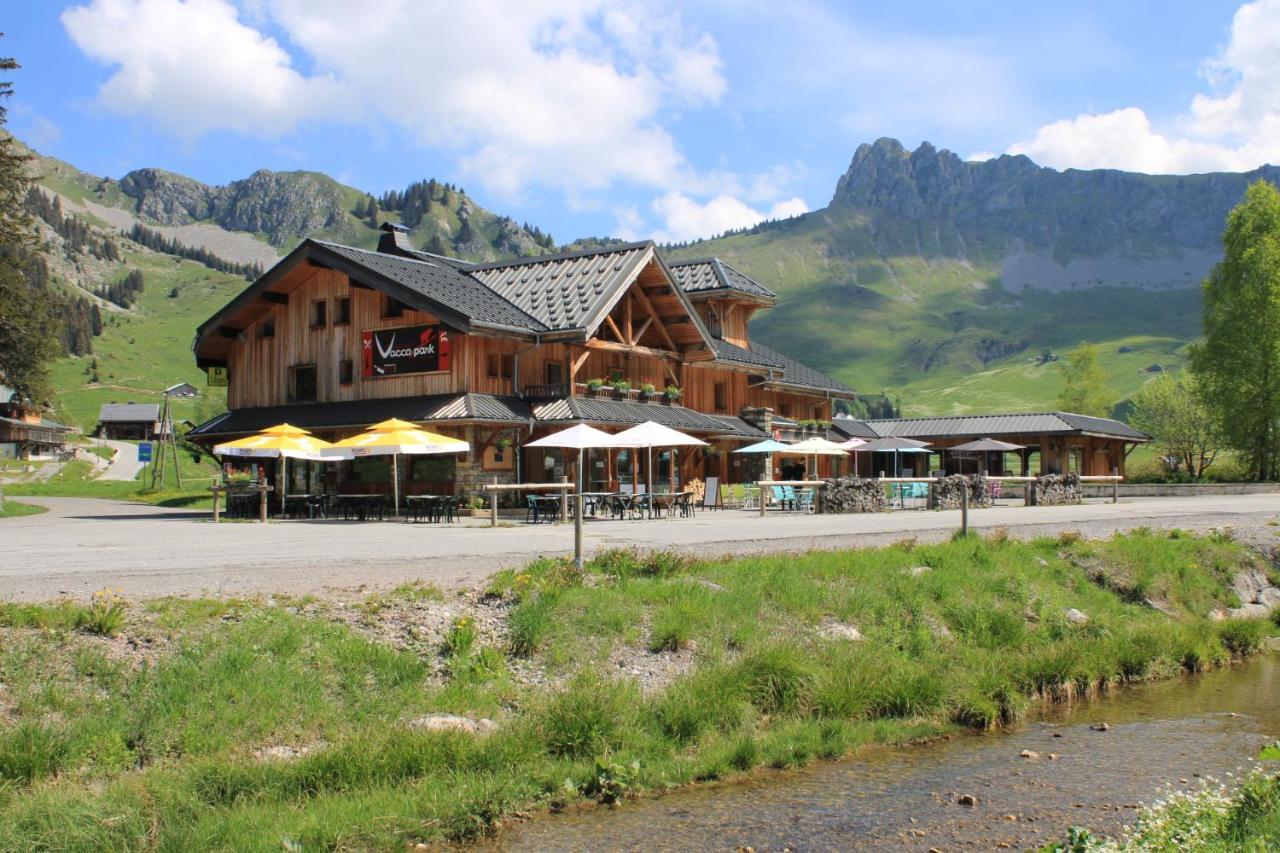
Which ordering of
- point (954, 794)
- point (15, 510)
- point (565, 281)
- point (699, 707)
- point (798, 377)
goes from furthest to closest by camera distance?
point (798, 377), point (565, 281), point (15, 510), point (699, 707), point (954, 794)

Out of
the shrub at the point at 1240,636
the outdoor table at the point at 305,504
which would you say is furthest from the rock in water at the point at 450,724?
the outdoor table at the point at 305,504

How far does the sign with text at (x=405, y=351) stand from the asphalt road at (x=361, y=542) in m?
7.16

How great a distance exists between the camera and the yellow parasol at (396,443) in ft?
89.7

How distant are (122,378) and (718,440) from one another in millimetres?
144436

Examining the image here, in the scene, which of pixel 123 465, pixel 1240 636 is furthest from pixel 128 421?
pixel 1240 636

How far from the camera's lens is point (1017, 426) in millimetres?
54562

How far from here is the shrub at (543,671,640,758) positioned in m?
9.38

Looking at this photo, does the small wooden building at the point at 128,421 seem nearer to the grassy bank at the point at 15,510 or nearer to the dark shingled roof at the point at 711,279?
the dark shingled roof at the point at 711,279

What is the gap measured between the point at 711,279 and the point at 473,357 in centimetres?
1759

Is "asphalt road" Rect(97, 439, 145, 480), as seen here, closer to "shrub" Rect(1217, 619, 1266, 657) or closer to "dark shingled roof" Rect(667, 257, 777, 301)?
"dark shingled roof" Rect(667, 257, 777, 301)

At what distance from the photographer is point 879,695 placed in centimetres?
1141

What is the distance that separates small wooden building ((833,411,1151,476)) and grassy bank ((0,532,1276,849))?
39757mm

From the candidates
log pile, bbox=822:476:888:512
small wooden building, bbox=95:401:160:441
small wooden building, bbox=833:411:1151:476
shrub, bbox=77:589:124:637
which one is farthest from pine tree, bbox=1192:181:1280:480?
small wooden building, bbox=95:401:160:441

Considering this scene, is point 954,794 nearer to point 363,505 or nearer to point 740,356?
point 363,505
